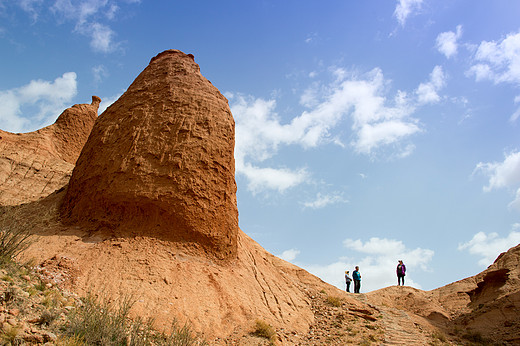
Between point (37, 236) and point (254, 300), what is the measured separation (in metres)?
6.27

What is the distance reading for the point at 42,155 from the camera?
59.7 ft

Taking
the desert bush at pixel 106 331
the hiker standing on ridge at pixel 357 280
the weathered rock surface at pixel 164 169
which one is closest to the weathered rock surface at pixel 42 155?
the weathered rock surface at pixel 164 169

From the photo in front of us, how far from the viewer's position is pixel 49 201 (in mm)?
12477

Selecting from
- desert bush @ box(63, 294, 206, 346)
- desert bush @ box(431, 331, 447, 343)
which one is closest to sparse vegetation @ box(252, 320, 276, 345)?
desert bush @ box(63, 294, 206, 346)

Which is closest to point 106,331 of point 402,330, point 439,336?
point 402,330

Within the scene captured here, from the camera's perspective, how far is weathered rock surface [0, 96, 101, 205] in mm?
15242

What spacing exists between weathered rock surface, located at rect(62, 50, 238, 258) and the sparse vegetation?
2.58 meters

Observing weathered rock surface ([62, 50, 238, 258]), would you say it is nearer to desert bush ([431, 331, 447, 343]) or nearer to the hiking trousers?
desert bush ([431, 331, 447, 343])

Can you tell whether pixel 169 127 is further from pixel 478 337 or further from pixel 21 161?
pixel 478 337

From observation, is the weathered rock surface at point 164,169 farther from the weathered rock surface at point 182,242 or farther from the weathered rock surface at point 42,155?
the weathered rock surface at point 42,155

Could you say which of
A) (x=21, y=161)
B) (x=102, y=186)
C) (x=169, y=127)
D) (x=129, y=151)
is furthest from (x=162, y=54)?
(x=21, y=161)

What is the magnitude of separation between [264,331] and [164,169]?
215 inches

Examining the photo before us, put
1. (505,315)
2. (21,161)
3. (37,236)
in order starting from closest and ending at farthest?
(37,236)
(505,315)
(21,161)

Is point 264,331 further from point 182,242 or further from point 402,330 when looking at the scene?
point 402,330
